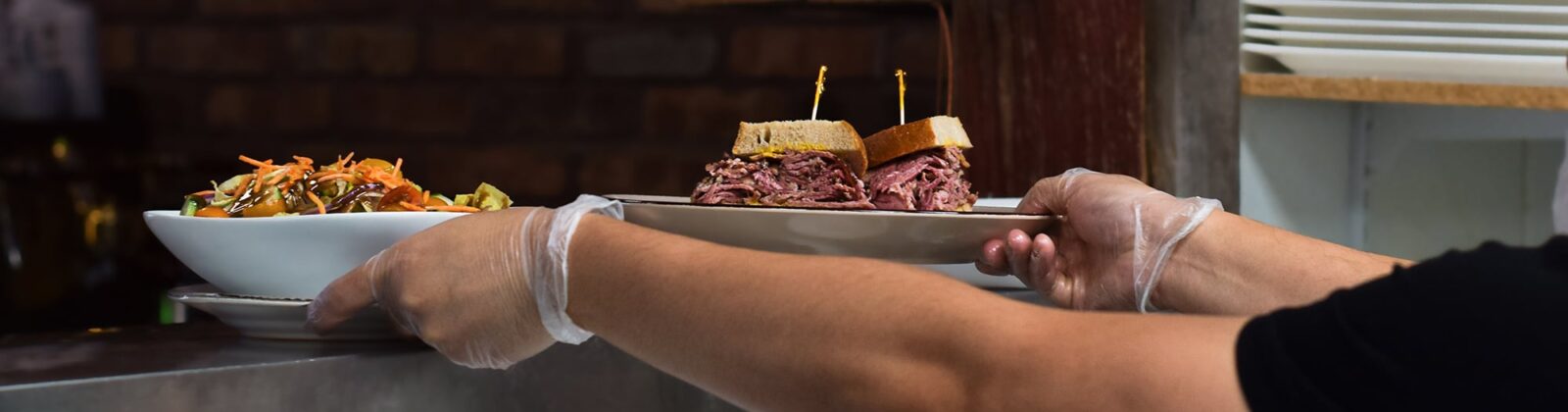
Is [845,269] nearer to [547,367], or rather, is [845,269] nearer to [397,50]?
[547,367]

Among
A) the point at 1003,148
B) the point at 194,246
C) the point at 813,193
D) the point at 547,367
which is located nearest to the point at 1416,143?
the point at 1003,148

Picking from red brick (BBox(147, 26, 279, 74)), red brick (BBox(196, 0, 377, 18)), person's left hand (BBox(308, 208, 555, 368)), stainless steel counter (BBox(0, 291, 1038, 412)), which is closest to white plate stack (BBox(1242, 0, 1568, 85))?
stainless steel counter (BBox(0, 291, 1038, 412))

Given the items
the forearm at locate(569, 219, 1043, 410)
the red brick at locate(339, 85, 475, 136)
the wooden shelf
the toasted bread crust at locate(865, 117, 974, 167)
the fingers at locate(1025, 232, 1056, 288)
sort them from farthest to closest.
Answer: the red brick at locate(339, 85, 475, 136) → the wooden shelf → the toasted bread crust at locate(865, 117, 974, 167) → the fingers at locate(1025, 232, 1056, 288) → the forearm at locate(569, 219, 1043, 410)

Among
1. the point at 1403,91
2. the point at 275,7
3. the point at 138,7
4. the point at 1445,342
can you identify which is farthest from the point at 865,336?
the point at 138,7

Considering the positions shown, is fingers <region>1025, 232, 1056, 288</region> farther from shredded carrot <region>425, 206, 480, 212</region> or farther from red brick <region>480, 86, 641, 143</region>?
red brick <region>480, 86, 641, 143</region>

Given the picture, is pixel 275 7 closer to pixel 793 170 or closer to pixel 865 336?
pixel 793 170

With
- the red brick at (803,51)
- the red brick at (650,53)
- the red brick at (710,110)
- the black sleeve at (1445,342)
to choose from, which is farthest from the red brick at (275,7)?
the black sleeve at (1445,342)

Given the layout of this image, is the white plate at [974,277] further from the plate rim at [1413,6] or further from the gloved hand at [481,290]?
the plate rim at [1413,6]
